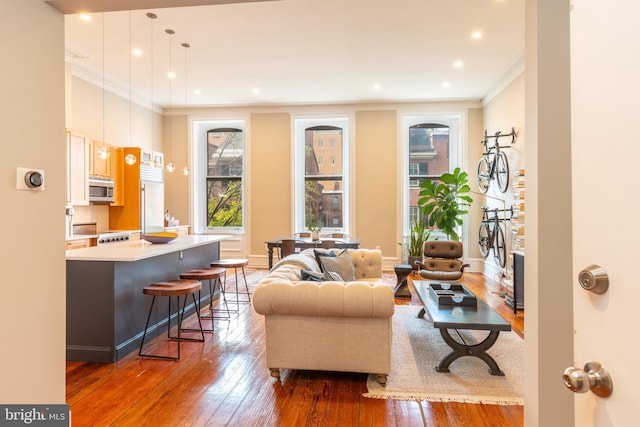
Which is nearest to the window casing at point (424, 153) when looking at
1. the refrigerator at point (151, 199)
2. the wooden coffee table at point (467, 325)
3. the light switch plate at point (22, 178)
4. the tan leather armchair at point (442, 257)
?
the tan leather armchair at point (442, 257)

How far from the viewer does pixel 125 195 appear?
6438 millimetres

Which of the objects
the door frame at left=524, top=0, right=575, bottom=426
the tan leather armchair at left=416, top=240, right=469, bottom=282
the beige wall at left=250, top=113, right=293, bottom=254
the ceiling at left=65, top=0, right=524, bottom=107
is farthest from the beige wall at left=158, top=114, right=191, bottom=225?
the door frame at left=524, top=0, right=575, bottom=426

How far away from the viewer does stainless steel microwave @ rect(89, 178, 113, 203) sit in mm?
5725

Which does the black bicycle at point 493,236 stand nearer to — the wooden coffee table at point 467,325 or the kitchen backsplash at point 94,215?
the wooden coffee table at point 467,325

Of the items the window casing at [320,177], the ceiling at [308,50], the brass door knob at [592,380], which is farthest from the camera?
the window casing at [320,177]

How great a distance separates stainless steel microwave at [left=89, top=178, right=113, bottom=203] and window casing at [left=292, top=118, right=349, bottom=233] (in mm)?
3616

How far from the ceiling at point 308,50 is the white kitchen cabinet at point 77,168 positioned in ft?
4.19

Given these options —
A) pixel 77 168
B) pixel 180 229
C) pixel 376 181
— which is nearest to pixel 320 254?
pixel 376 181

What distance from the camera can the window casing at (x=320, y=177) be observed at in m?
7.99

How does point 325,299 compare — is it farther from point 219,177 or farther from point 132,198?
point 219,177

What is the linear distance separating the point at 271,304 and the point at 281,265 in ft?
2.47

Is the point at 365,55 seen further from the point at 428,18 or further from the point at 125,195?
the point at 125,195

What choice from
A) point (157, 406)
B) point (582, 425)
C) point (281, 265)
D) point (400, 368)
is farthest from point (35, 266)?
point (400, 368)

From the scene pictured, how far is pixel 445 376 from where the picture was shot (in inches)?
112
